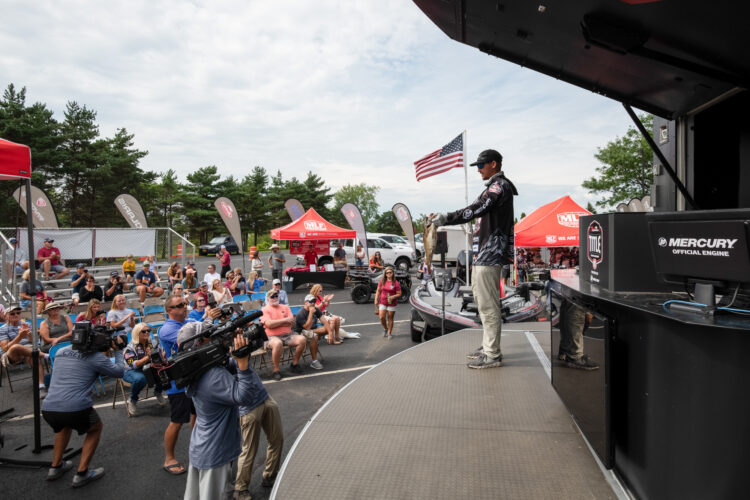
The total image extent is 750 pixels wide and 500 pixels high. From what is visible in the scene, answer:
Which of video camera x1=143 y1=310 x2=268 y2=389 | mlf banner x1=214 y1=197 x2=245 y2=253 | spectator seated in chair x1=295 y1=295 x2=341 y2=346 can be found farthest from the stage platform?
mlf banner x1=214 y1=197 x2=245 y2=253

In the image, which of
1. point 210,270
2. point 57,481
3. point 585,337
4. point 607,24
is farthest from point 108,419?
point 210,270

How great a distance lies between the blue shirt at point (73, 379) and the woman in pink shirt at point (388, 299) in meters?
5.88

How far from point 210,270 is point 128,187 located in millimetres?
30477

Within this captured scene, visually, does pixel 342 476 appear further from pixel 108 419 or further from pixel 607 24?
pixel 108 419

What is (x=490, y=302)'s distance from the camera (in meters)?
3.25

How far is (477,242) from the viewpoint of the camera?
335 cm

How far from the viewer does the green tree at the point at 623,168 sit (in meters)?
30.8

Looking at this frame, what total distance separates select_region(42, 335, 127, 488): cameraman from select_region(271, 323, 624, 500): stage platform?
2.83 metres

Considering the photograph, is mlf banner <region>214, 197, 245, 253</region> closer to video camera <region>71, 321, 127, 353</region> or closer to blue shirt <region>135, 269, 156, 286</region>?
blue shirt <region>135, 269, 156, 286</region>

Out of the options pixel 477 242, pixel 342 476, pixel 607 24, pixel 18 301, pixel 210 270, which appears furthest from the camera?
pixel 210 270

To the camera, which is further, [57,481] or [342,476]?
[57,481]

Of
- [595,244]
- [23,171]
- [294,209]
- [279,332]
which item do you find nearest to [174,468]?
[23,171]

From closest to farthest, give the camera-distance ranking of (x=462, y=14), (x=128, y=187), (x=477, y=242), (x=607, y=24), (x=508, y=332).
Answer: (x=607, y=24) < (x=462, y=14) < (x=477, y=242) < (x=508, y=332) < (x=128, y=187)

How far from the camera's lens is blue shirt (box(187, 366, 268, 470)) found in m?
2.90
